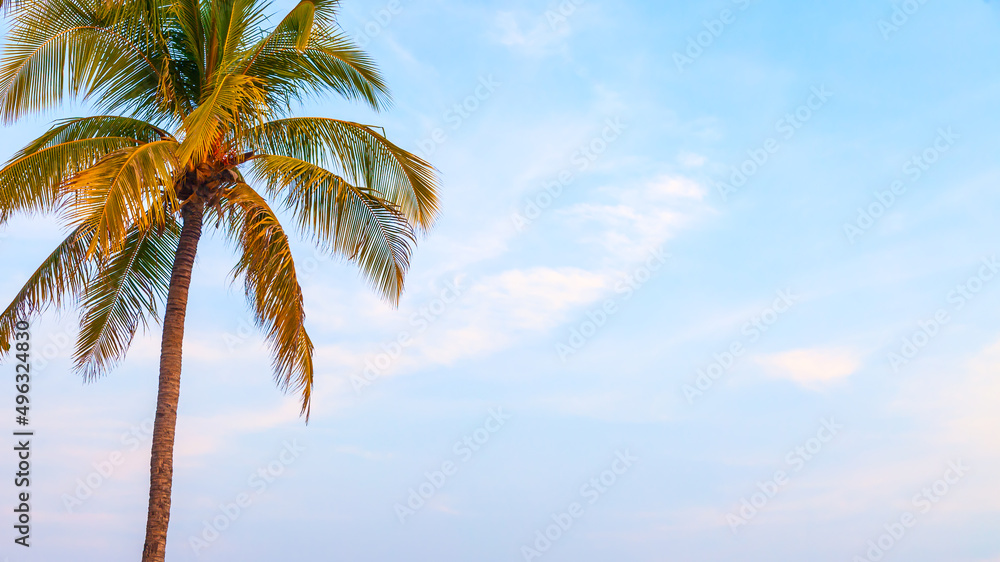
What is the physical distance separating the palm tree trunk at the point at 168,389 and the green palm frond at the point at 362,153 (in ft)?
5.37

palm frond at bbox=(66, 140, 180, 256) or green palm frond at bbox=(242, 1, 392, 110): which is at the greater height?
green palm frond at bbox=(242, 1, 392, 110)

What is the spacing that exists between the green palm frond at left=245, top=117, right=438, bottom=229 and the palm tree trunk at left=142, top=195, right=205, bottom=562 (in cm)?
164

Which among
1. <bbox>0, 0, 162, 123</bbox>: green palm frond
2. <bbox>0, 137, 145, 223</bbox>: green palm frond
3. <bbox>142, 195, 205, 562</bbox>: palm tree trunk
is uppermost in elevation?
<bbox>0, 0, 162, 123</bbox>: green palm frond

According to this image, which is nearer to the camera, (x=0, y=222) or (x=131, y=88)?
(x=0, y=222)

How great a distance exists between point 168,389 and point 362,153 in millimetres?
4357

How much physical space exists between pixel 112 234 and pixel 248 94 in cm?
276

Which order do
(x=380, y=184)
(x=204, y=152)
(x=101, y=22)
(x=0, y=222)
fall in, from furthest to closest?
(x=380, y=184)
(x=101, y=22)
(x=0, y=222)
(x=204, y=152)

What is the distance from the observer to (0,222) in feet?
36.0

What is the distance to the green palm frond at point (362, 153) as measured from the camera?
12.4 metres

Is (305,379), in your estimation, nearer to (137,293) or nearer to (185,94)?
(137,293)

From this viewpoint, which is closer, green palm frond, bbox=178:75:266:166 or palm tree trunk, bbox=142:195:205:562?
green palm frond, bbox=178:75:266:166

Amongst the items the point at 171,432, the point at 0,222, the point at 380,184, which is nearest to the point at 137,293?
the point at 0,222

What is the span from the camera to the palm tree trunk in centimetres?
1020

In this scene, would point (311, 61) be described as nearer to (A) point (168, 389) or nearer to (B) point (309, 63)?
(B) point (309, 63)
